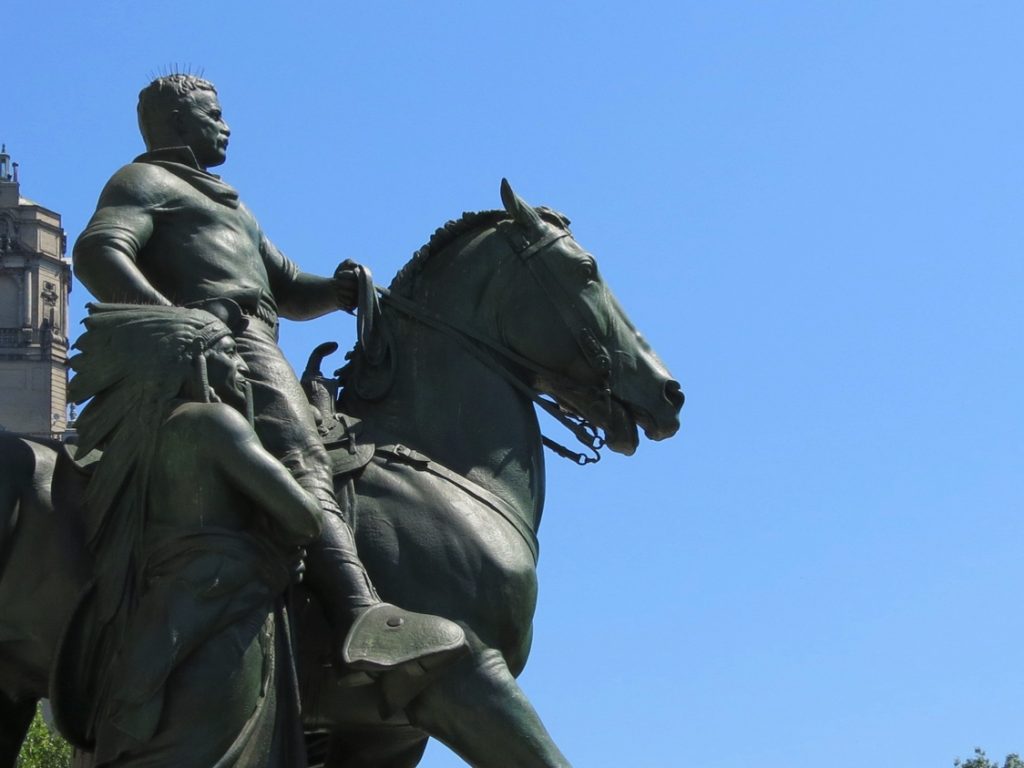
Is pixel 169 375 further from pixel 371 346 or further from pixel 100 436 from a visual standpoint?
pixel 371 346

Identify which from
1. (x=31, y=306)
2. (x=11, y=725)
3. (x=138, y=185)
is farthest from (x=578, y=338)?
(x=31, y=306)

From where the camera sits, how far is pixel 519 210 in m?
11.3

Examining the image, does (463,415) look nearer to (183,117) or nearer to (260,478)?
(260,478)

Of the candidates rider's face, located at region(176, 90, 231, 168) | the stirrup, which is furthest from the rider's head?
the stirrup

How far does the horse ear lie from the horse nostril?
3.38 ft

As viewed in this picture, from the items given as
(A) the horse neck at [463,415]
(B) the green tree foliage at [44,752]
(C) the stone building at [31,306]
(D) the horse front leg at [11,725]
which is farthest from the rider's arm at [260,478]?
(C) the stone building at [31,306]

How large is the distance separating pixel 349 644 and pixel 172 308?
1.79m

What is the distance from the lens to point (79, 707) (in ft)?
32.8

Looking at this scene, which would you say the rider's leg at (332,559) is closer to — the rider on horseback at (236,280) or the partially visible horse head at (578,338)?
the rider on horseback at (236,280)

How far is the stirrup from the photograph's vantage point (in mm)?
9742

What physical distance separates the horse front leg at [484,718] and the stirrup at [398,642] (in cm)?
17

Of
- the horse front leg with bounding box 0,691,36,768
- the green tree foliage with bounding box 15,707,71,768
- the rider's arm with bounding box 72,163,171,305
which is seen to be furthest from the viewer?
the green tree foliage with bounding box 15,707,71,768

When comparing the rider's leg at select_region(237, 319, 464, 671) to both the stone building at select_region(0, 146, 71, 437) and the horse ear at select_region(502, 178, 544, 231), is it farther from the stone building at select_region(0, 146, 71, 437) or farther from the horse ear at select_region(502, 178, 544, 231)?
the stone building at select_region(0, 146, 71, 437)

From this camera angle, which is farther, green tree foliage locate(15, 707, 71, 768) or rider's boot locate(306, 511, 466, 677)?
green tree foliage locate(15, 707, 71, 768)
